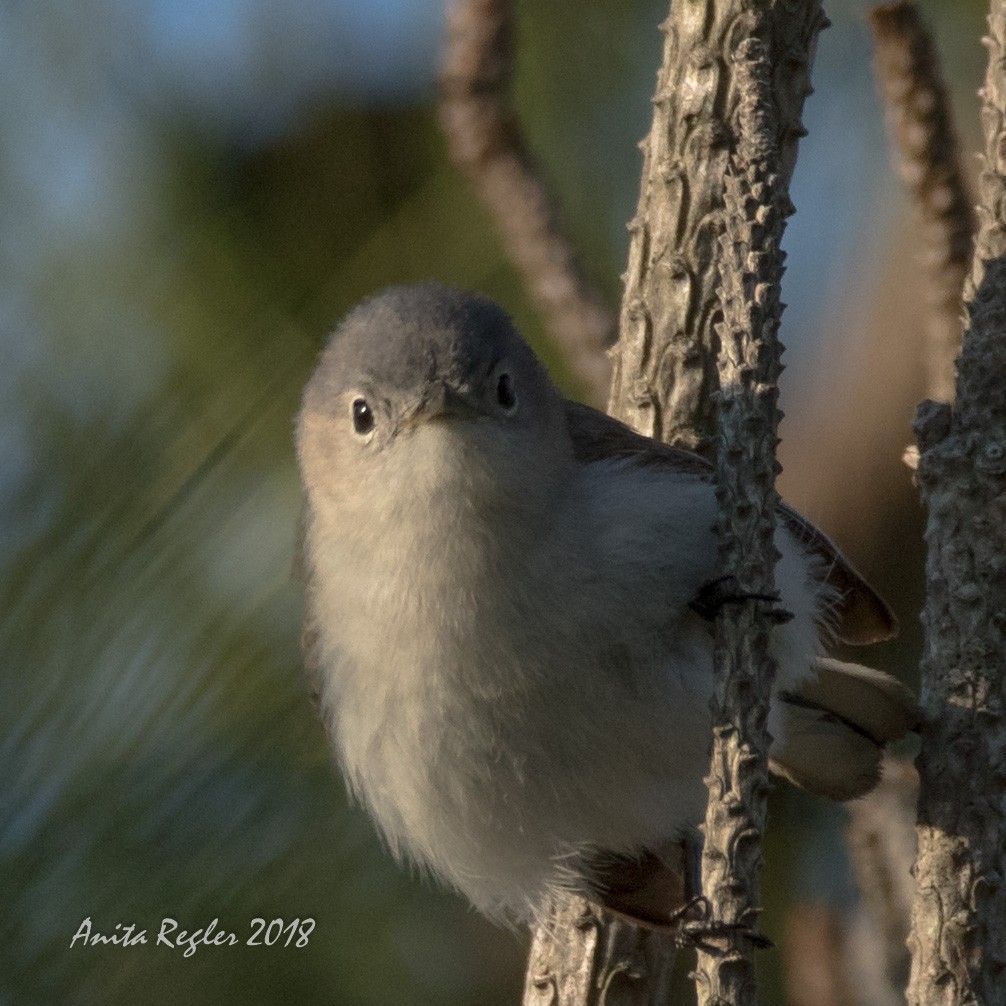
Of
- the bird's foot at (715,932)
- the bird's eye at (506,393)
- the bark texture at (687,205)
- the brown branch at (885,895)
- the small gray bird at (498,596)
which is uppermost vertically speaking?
the bark texture at (687,205)

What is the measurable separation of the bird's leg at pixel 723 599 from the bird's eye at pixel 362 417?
55 centimetres

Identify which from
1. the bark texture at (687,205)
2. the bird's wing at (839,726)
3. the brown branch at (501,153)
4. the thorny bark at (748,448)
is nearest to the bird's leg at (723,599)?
the thorny bark at (748,448)

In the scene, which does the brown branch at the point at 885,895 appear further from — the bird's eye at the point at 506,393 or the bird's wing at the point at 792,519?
the bird's eye at the point at 506,393

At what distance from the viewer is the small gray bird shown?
221cm

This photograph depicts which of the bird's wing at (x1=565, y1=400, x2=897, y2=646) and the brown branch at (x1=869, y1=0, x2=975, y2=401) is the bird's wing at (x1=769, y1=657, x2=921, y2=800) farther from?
the brown branch at (x1=869, y1=0, x2=975, y2=401)

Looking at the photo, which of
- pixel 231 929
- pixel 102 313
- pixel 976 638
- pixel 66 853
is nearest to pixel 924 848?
pixel 976 638

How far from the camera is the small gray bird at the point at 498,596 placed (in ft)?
7.26

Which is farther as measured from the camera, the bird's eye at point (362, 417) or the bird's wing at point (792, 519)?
the bird's wing at point (792, 519)

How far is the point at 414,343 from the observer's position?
2.21 metres

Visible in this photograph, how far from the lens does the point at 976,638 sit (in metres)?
1.89

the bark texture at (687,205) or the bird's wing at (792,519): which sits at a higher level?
the bark texture at (687,205)

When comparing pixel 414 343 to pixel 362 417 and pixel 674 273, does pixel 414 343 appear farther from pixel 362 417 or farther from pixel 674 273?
pixel 674 273

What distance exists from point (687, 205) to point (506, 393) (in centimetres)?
49

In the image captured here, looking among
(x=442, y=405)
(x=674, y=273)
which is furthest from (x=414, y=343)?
(x=674, y=273)
